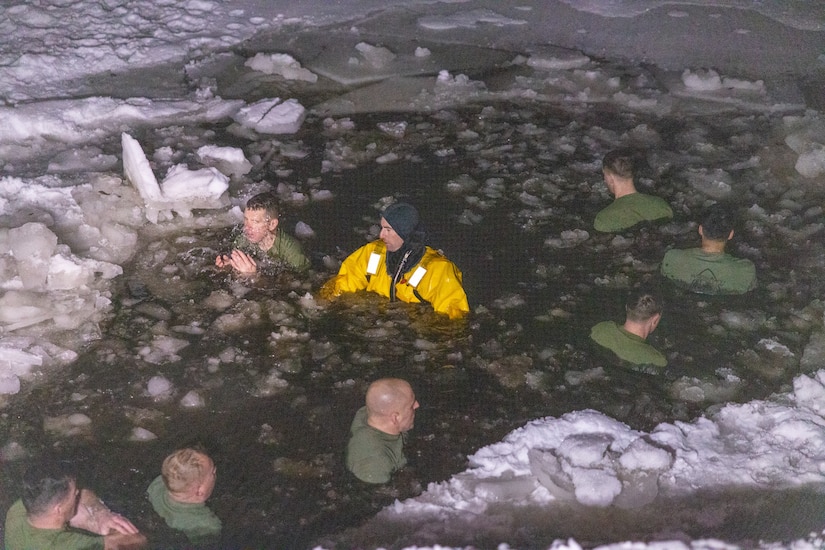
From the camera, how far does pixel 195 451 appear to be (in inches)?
129

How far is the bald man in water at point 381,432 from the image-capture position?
3.55 meters

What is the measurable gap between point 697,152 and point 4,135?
Result: 534 centimetres

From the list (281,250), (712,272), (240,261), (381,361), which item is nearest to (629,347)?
(712,272)

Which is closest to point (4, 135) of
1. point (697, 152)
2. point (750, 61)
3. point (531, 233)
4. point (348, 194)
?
point (348, 194)

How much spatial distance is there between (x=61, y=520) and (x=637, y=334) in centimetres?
284

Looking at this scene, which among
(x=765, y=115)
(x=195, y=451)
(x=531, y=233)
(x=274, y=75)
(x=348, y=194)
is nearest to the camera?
(x=195, y=451)

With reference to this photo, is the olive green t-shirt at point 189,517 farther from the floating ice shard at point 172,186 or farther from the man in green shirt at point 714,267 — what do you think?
the man in green shirt at point 714,267

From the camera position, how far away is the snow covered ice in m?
3.66

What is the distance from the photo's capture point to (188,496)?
129 inches

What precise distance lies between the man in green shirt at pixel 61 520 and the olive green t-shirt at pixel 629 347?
2.45 m

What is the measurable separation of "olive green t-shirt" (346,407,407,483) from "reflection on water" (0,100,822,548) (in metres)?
0.07

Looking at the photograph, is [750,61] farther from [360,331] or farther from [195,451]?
[195,451]

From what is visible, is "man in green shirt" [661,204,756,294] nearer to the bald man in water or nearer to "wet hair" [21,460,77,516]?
the bald man in water

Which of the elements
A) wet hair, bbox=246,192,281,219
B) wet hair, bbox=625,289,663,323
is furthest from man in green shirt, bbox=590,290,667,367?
wet hair, bbox=246,192,281,219
